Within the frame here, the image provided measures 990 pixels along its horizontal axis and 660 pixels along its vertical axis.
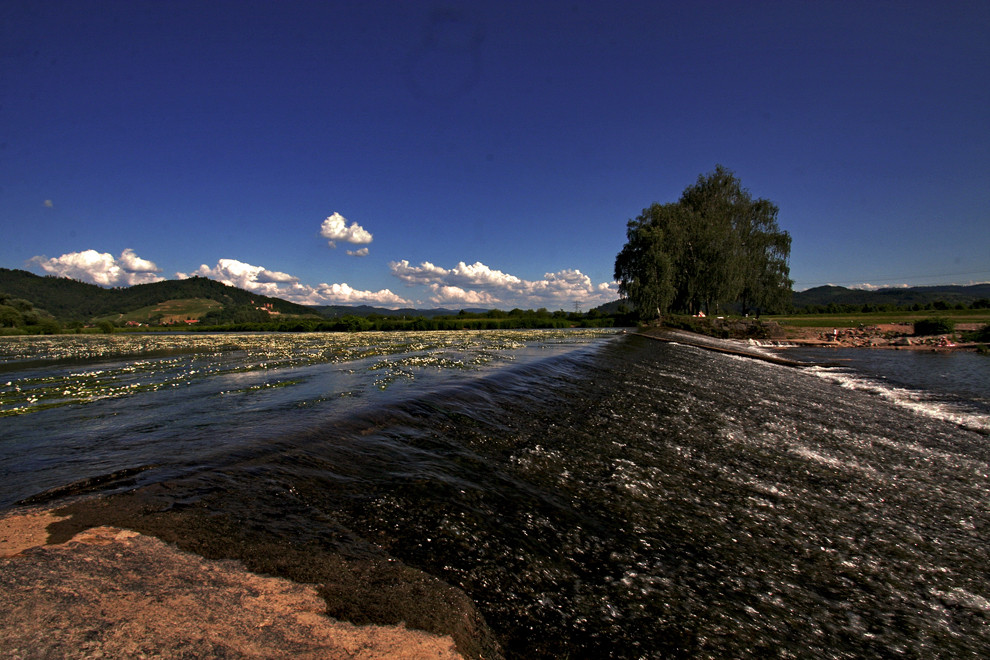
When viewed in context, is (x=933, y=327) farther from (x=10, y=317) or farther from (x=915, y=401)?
(x=10, y=317)

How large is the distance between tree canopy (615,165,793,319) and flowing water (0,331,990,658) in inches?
1622

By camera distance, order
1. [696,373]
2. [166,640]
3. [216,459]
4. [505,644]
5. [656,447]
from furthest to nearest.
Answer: [696,373], [656,447], [216,459], [505,644], [166,640]

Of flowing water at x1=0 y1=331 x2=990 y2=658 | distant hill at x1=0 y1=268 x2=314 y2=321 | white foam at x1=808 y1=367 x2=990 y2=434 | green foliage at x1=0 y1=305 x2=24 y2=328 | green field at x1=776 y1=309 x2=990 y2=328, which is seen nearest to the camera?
flowing water at x1=0 y1=331 x2=990 y2=658

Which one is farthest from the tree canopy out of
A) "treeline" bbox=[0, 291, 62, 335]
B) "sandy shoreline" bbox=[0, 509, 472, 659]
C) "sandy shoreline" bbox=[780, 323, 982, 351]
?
"treeline" bbox=[0, 291, 62, 335]

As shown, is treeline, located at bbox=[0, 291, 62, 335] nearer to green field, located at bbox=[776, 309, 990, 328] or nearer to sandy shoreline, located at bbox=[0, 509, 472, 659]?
sandy shoreline, located at bbox=[0, 509, 472, 659]

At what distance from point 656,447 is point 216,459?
24.9ft

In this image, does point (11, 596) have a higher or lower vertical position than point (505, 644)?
higher

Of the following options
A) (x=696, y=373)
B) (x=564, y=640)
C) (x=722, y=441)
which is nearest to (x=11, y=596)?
(x=564, y=640)

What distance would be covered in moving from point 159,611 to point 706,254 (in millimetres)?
57945

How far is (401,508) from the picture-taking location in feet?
15.4

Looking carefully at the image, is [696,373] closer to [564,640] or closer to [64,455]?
[564,640]

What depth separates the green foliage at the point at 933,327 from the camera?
37.2 metres

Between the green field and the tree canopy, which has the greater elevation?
the tree canopy

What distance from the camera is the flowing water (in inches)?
144
